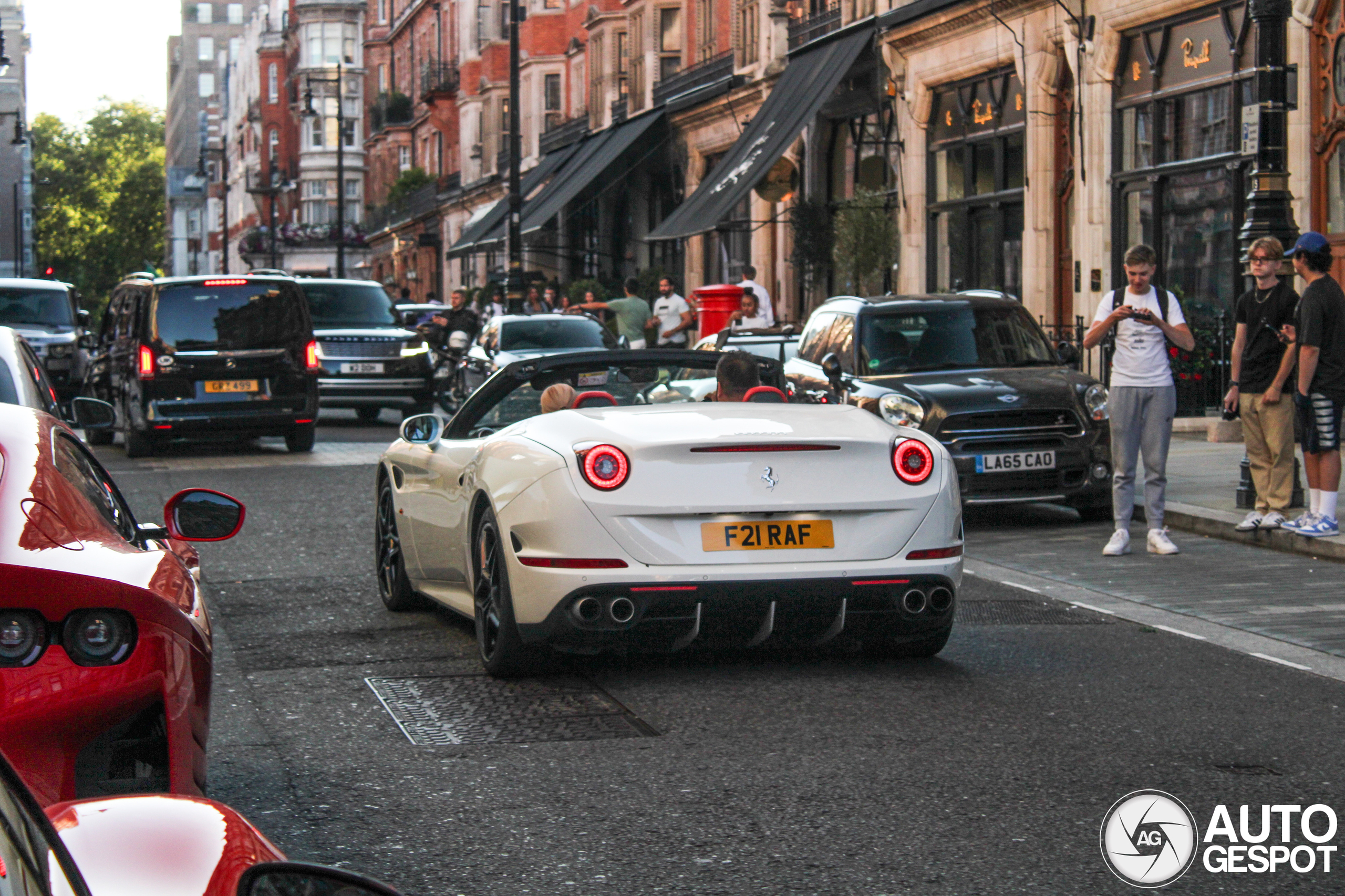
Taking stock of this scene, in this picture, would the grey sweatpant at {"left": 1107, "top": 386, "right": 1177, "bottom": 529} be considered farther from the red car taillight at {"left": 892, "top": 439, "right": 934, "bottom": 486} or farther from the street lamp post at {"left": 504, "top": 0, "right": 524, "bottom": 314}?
the street lamp post at {"left": 504, "top": 0, "right": 524, "bottom": 314}

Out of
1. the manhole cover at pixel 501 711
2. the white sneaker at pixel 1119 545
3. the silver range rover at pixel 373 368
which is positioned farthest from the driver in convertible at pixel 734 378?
the silver range rover at pixel 373 368

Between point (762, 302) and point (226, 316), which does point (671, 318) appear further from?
point (226, 316)

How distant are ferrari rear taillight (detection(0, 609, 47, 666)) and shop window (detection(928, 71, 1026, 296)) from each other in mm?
21118

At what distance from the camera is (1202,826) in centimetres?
465

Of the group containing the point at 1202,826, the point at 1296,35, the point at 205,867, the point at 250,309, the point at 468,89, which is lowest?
the point at 1202,826

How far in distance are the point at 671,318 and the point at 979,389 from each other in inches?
532

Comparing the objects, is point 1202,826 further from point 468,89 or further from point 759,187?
point 468,89

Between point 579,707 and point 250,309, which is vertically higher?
point 250,309

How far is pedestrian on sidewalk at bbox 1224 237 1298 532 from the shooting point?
10898 millimetres

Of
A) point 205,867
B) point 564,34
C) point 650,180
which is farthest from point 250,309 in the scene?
point 564,34

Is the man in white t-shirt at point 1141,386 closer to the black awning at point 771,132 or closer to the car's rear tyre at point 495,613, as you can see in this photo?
the car's rear tyre at point 495,613

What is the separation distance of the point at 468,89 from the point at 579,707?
56526mm

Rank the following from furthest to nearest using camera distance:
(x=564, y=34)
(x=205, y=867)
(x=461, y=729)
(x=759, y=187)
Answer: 1. (x=564, y=34)
2. (x=759, y=187)
3. (x=461, y=729)
4. (x=205, y=867)

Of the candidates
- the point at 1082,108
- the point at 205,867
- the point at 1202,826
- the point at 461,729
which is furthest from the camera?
the point at 1082,108
